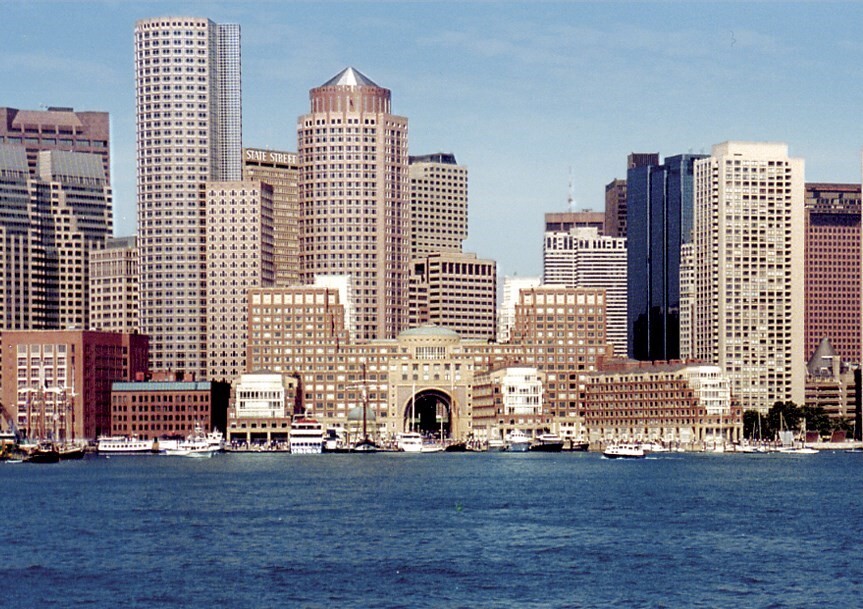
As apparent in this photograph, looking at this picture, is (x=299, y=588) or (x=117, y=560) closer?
(x=299, y=588)

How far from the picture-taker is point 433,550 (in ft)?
397

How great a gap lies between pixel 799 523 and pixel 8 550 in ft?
190

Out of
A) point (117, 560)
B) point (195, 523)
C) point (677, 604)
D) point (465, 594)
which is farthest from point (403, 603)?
point (195, 523)

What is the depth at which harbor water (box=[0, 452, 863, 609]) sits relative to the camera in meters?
99.8

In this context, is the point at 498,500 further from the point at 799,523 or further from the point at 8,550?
the point at 8,550

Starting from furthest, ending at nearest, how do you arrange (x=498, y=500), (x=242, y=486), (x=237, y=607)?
(x=242, y=486) → (x=498, y=500) → (x=237, y=607)

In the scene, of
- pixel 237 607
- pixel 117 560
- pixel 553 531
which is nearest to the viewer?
pixel 237 607

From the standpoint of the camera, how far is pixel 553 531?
443 ft

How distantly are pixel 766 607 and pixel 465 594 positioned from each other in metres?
15.4

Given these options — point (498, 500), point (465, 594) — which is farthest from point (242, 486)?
point (465, 594)

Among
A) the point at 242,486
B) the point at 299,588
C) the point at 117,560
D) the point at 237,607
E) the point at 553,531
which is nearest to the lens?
the point at 237,607

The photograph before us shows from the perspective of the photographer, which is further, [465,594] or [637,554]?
[637,554]

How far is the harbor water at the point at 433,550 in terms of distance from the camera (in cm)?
9975

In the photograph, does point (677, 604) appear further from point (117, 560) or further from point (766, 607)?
point (117, 560)
